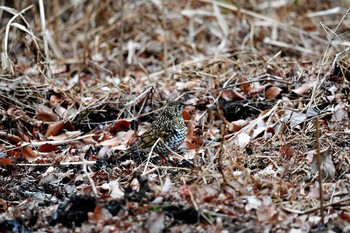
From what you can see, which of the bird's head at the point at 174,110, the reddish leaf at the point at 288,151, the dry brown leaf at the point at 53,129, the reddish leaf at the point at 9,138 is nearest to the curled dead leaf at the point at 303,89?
the reddish leaf at the point at 288,151

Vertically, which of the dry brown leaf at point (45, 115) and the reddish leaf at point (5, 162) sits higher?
the reddish leaf at point (5, 162)

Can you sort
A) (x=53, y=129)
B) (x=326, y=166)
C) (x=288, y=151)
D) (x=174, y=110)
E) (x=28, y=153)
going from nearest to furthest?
(x=326, y=166), (x=288, y=151), (x=174, y=110), (x=28, y=153), (x=53, y=129)

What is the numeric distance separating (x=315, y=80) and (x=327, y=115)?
676 mm

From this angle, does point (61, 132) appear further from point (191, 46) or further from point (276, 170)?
point (191, 46)

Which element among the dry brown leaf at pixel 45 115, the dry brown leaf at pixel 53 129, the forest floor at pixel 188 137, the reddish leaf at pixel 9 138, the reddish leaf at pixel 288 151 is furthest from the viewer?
the dry brown leaf at pixel 45 115

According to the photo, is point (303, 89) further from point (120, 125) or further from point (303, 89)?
point (120, 125)

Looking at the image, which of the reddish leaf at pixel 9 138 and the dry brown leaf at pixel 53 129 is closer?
the reddish leaf at pixel 9 138

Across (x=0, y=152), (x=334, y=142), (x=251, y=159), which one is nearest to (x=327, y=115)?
(x=334, y=142)

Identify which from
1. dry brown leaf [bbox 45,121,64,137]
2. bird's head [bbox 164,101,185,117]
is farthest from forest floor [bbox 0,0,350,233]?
bird's head [bbox 164,101,185,117]

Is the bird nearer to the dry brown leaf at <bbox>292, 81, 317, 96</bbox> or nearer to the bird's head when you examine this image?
the bird's head

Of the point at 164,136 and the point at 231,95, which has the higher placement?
the point at 164,136

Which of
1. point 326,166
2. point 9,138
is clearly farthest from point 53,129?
point 326,166

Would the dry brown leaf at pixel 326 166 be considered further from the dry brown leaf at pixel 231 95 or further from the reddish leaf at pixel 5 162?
the reddish leaf at pixel 5 162

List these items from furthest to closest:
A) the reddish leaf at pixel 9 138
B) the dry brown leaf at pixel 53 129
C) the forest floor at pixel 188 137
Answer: the dry brown leaf at pixel 53 129
the reddish leaf at pixel 9 138
the forest floor at pixel 188 137
